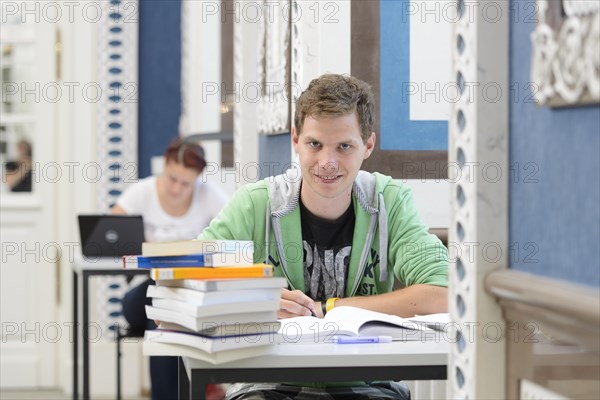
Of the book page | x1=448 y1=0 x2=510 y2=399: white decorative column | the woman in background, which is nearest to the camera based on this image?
x1=448 y1=0 x2=510 y2=399: white decorative column

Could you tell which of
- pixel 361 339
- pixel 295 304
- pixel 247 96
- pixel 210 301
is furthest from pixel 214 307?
pixel 247 96

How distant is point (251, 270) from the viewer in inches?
81.0

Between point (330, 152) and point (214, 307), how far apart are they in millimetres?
796

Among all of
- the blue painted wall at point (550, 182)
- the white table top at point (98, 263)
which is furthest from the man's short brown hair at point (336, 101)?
the white table top at point (98, 263)

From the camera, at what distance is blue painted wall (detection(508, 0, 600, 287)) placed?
1.40 metres

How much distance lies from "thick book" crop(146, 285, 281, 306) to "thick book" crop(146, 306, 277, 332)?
0.09 ft

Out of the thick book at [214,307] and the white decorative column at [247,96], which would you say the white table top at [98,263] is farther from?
the thick book at [214,307]

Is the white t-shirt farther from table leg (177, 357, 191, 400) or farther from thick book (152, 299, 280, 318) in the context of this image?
thick book (152, 299, 280, 318)

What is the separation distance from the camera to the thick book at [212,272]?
2029 millimetres

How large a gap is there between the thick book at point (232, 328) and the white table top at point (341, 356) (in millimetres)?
44

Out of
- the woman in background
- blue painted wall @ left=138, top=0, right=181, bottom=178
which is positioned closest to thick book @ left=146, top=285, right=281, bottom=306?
the woman in background

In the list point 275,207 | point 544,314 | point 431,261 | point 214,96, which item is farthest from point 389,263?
point 214,96

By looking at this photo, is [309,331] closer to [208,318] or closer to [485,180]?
[208,318]

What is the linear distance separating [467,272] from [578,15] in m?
0.50
